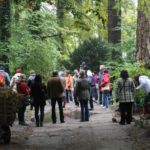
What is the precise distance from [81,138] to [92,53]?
86.0ft

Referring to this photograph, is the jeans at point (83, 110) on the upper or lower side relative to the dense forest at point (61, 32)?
lower

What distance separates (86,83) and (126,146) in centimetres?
797

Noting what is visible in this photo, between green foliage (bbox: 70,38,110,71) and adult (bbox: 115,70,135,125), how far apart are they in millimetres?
21678

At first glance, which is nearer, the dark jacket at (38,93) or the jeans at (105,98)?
the dark jacket at (38,93)

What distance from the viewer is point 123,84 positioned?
1867cm

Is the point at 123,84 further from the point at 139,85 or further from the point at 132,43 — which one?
the point at 132,43

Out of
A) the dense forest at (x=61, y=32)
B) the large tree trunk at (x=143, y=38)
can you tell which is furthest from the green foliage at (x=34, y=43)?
the large tree trunk at (x=143, y=38)

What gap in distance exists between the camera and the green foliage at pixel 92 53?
41.0 metres

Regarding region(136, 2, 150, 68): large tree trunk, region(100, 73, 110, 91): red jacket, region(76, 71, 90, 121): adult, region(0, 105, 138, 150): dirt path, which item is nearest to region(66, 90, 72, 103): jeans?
region(100, 73, 110, 91): red jacket

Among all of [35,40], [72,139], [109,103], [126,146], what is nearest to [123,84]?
[72,139]

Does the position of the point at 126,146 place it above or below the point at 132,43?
below

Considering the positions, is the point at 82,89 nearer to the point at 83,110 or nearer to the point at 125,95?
the point at 83,110

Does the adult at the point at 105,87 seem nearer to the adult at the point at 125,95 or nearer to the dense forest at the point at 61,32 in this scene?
the dense forest at the point at 61,32

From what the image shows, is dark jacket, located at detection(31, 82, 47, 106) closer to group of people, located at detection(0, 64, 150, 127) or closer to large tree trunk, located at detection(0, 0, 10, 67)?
group of people, located at detection(0, 64, 150, 127)
